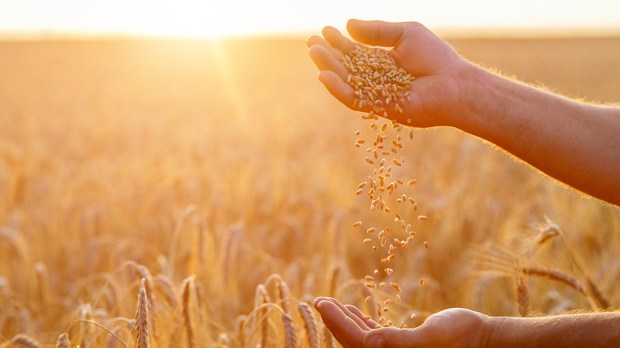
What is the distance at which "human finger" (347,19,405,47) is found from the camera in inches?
81.0

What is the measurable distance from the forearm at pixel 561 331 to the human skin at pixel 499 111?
0.47m

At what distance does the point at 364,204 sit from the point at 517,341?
9.75 ft

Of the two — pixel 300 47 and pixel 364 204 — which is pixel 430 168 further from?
pixel 300 47

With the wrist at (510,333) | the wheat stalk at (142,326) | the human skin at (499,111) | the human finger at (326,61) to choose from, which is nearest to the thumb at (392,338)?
the wrist at (510,333)

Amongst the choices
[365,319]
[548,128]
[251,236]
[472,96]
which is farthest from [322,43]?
[251,236]

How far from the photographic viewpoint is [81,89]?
579 inches

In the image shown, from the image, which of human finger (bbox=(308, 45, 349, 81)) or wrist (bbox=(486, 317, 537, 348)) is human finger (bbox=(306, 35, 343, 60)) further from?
wrist (bbox=(486, 317, 537, 348))

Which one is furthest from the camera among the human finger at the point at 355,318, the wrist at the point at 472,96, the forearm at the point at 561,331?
the wrist at the point at 472,96

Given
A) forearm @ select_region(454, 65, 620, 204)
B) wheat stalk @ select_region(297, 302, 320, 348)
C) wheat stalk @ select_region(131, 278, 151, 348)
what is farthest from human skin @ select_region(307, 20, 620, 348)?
wheat stalk @ select_region(131, 278, 151, 348)

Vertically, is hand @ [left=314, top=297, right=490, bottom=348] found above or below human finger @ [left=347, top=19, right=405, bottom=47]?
below

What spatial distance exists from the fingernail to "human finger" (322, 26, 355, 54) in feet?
3.29

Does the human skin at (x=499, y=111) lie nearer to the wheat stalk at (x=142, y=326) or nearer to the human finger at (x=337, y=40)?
the human finger at (x=337, y=40)

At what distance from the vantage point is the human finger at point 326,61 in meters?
2.00

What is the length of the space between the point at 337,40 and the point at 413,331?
1014 mm
